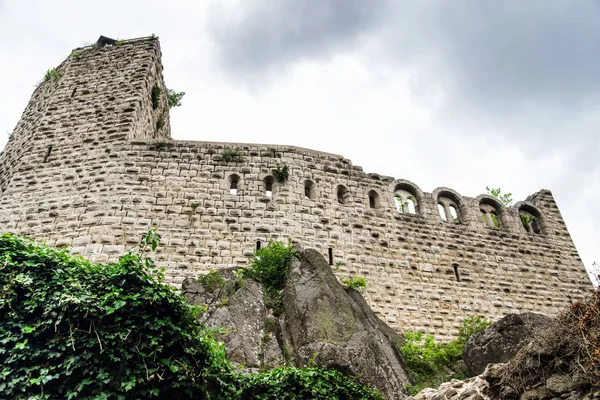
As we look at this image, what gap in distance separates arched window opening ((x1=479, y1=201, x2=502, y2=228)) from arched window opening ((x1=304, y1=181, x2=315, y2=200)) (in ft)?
16.0

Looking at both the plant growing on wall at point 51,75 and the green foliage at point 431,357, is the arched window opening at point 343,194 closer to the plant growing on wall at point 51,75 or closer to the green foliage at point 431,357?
the green foliage at point 431,357

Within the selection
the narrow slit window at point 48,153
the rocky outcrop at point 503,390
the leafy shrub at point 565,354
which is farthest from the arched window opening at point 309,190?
the leafy shrub at point 565,354

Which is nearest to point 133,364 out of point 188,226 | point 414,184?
point 188,226

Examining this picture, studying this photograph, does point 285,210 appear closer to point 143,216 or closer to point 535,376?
point 143,216

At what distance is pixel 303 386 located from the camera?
6.88 metres

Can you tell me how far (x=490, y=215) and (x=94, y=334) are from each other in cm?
1117

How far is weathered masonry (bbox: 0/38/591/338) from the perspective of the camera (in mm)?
10977

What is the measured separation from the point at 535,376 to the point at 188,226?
24.9 ft

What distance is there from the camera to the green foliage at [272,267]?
970 cm

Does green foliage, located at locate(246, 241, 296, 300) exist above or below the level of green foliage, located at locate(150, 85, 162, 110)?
below

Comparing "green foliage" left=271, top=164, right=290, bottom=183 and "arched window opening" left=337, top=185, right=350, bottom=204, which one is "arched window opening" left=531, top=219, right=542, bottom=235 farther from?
"green foliage" left=271, top=164, right=290, bottom=183

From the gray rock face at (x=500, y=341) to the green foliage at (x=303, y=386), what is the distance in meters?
2.38

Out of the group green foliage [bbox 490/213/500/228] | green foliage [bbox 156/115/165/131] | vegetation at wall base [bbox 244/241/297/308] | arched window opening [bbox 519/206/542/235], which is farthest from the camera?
green foliage [bbox 156/115/165/131]

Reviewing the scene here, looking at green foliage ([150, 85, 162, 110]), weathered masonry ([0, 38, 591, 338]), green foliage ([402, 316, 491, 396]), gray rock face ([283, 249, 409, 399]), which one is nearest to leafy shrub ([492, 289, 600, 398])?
gray rock face ([283, 249, 409, 399])
